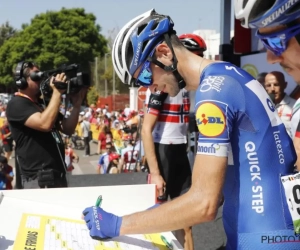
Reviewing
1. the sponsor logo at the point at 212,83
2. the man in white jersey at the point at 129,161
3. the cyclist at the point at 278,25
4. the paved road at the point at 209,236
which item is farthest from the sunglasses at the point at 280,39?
the man in white jersey at the point at 129,161

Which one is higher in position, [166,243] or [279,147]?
[279,147]

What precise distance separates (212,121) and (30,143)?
8.26 ft

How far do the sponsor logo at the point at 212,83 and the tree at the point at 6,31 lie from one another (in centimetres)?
7921

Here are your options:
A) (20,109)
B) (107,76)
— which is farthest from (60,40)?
(20,109)

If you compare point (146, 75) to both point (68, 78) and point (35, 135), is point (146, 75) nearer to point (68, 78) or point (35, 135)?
point (35, 135)

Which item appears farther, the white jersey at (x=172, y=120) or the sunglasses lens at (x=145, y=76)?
the white jersey at (x=172, y=120)

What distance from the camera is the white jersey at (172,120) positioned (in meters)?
3.85

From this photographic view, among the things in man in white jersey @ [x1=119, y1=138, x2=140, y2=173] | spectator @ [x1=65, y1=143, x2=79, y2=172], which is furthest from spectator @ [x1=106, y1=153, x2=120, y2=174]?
spectator @ [x1=65, y1=143, x2=79, y2=172]

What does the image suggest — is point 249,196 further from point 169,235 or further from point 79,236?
point 79,236

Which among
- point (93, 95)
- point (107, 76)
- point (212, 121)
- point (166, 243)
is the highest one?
point (107, 76)

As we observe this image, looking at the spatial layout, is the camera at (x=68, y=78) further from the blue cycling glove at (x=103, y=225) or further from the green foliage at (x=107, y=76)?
the green foliage at (x=107, y=76)

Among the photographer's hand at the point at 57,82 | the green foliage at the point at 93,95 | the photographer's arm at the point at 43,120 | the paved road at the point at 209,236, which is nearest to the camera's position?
the photographer's arm at the point at 43,120

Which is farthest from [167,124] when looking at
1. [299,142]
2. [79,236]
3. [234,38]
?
[234,38]

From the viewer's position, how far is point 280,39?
1.64 m
